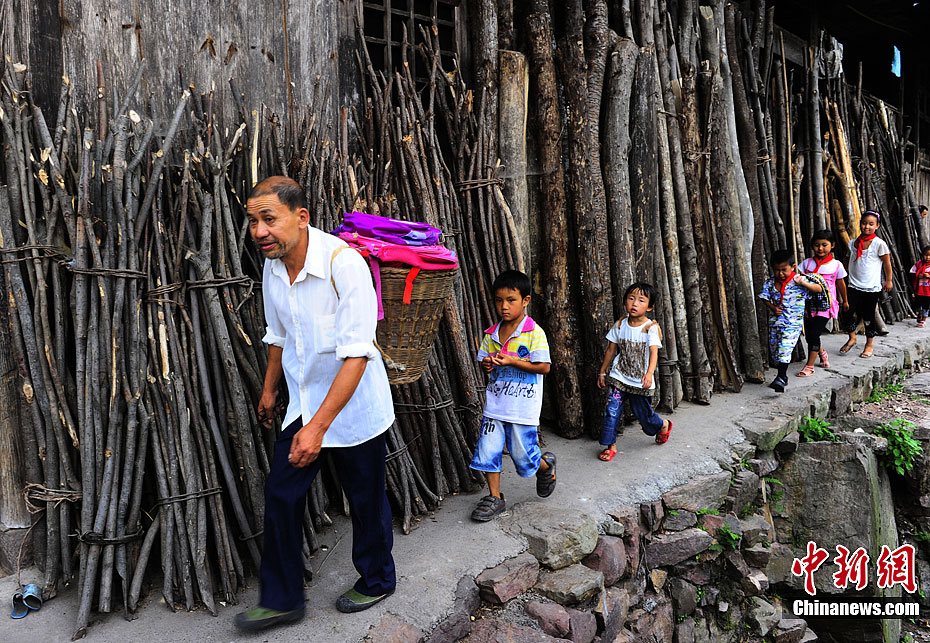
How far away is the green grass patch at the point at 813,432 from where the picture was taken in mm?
5008

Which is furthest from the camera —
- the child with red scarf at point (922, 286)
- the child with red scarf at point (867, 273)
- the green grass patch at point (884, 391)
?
the child with red scarf at point (922, 286)

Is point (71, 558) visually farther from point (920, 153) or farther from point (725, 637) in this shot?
point (920, 153)

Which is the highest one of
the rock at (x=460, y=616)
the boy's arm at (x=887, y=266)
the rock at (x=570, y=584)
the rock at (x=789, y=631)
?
the boy's arm at (x=887, y=266)

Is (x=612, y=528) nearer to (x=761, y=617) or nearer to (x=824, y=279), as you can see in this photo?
(x=761, y=617)

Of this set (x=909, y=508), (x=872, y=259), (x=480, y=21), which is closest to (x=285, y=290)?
(x=480, y=21)

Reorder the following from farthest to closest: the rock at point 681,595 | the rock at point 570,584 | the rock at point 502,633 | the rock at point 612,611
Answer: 1. the rock at point 681,595
2. the rock at point 612,611
3. the rock at point 570,584
4. the rock at point 502,633

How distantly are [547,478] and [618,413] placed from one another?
2.83 feet

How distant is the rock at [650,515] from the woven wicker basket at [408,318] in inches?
64.7

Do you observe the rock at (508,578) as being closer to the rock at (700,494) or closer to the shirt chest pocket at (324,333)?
the rock at (700,494)

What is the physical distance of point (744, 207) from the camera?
5.63 metres

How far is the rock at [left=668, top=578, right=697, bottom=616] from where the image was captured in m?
3.67

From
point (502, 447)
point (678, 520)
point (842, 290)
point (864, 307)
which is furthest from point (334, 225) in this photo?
point (864, 307)

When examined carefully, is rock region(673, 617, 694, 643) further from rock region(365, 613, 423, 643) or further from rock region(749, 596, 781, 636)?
rock region(365, 613, 423, 643)

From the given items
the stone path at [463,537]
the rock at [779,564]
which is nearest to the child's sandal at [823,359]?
the stone path at [463,537]
